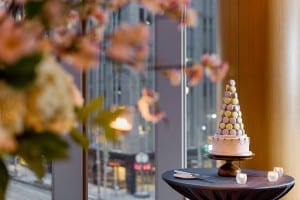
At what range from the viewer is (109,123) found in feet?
2.82

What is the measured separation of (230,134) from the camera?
9.23ft

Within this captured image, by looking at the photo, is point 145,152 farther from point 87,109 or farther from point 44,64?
point 44,64

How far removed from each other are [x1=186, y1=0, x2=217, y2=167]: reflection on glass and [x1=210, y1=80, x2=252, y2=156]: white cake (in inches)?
35.0

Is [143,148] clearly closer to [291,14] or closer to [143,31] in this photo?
[291,14]

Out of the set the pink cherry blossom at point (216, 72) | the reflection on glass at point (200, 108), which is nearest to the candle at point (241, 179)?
the reflection on glass at point (200, 108)

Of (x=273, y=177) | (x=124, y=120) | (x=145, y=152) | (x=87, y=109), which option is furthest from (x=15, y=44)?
(x=145, y=152)

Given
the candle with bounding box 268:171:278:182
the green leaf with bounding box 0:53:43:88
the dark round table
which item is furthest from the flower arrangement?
the candle with bounding box 268:171:278:182

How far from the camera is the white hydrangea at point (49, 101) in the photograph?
2.07ft

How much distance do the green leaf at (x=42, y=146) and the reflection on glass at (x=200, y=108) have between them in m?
3.12

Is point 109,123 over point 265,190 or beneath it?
over

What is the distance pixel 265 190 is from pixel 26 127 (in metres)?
2.12

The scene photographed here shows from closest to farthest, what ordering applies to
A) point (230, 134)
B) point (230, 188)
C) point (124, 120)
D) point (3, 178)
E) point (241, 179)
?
point (3, 178)
point (124, 120)
point (230, 188)
point (241, 179)
point (230, 134)

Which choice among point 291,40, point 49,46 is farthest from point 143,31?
point 291,40

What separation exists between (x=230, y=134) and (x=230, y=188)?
38 centimetres
